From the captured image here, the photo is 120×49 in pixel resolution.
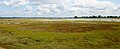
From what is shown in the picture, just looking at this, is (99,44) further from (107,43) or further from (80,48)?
(80,48)

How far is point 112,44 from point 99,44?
1251mm

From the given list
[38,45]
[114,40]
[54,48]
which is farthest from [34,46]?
[114,40]

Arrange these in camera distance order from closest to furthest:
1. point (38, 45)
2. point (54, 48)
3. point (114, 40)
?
point (54, 48) < point (38, 45) < point (114, 40)

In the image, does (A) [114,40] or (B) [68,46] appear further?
(A) [114,40]

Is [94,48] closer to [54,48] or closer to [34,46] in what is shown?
[54,48]

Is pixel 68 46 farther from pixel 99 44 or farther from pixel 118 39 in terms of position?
pixel 118 39

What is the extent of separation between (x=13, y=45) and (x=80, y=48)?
671cm

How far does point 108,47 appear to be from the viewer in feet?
69.9

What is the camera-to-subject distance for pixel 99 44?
22.7m

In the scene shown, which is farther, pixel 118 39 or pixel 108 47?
pixel 118 39

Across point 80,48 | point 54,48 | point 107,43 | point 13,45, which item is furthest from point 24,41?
point 107,43

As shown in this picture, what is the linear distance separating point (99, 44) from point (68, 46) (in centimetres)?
315

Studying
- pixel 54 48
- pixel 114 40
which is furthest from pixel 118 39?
pixel 54 48

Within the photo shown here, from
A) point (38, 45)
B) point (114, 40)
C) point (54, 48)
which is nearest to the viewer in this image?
point (54, 48)
